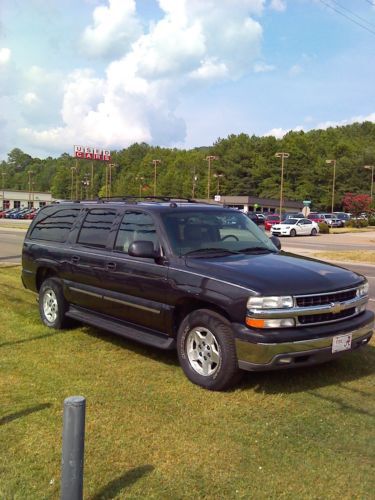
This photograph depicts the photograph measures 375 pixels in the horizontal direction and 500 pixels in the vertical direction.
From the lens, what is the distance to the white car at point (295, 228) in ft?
143

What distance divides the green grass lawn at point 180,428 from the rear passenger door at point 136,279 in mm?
523

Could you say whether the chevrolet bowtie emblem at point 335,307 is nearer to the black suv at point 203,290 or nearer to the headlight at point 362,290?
the black suv at point 203,290

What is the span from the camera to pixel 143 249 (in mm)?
5305

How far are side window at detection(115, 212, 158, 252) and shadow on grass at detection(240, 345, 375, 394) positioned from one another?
1.72 m

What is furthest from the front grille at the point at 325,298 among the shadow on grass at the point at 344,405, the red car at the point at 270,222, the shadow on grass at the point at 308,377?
the red car at the point at 270,222

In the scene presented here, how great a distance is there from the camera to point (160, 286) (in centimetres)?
528

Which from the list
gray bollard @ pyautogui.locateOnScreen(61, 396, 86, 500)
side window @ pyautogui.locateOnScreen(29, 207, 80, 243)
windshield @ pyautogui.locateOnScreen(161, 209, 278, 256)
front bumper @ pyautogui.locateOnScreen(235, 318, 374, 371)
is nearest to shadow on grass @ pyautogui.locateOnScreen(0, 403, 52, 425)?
gray bollard @ pyautogui.locateOnScreen(61, 396, 86, 500)

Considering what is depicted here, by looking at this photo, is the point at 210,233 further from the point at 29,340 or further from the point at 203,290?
the point at 29,340

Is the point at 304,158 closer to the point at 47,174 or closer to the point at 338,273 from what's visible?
the point at 47,174

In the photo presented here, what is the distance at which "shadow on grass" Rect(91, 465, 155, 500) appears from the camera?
10.3 ft

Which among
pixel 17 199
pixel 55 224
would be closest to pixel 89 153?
pixel 17 199

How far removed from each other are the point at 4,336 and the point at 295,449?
4101 millimetres

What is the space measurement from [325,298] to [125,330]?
216 centimetres

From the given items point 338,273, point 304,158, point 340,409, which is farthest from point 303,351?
point 304,158
